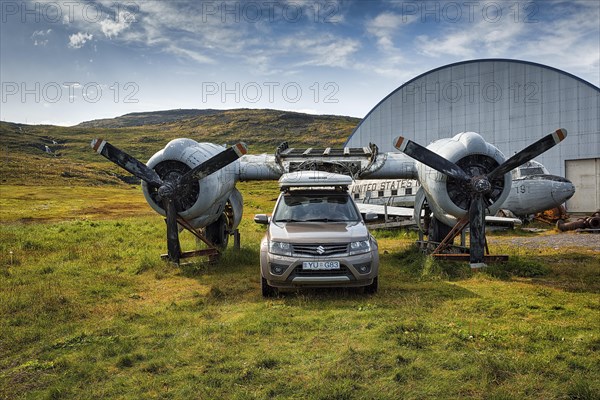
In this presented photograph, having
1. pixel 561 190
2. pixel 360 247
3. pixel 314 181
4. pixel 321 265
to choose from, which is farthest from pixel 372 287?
pixel 561 190

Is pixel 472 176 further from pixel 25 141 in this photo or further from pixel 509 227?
pixel 25 141

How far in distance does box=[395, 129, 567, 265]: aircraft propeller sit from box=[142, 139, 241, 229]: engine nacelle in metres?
5.06

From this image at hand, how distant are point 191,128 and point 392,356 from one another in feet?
540

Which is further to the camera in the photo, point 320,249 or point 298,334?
point 320,249

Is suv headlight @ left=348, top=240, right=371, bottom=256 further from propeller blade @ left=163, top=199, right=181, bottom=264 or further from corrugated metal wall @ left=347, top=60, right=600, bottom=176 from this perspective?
corrugated metal wall @ left=347, top=60, right=600, bottom=176

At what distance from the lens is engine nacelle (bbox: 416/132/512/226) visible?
11.7m

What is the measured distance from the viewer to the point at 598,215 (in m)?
20.3

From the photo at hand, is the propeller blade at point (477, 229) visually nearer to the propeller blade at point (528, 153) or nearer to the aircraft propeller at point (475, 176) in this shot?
the aircraft propeller at point (475, 176)

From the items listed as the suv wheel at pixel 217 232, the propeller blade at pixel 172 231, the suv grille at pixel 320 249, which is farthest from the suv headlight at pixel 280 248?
the suv wheel at pixel 217 232

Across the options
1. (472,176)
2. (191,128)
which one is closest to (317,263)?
(472,176)

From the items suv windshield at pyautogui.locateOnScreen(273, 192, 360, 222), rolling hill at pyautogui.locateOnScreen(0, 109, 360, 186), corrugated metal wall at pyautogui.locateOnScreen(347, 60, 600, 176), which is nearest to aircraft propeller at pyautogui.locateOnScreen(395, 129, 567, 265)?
suv windshield at pyautogui.locateOnScreen(273, 192, 360, 222)

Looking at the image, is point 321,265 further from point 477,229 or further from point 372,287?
point 477,229

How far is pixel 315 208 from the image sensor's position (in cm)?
957

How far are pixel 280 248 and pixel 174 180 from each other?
191 inches
